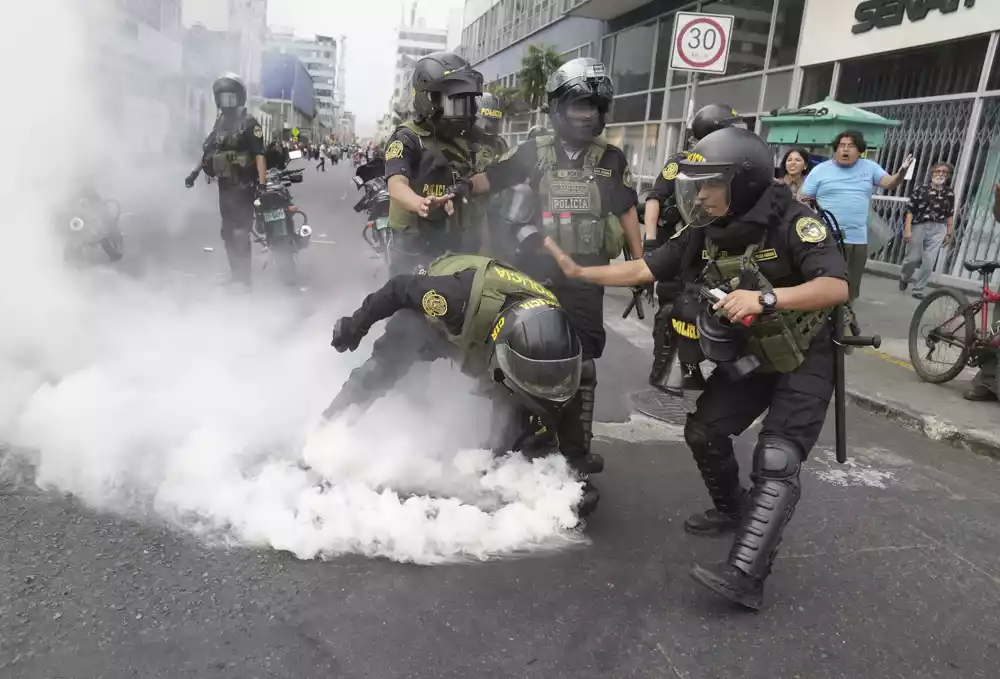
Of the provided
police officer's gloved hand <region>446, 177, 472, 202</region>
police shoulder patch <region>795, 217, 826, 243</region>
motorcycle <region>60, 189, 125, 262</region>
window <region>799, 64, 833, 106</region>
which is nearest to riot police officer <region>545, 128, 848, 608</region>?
police shoulder patch <region>795, 217, 826, 243</region>

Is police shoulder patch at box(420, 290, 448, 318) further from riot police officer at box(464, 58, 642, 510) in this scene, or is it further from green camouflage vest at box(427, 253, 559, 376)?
riot police officer at box(464, 58, 642, 510)

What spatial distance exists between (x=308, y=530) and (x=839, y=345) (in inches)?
79.3

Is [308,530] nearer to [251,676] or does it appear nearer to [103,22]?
[251,676]

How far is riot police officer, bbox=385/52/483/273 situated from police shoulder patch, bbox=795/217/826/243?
63.5 inches

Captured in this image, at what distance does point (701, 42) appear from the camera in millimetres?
7633

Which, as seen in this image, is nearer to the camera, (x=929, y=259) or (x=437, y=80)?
(x=437, y=80)

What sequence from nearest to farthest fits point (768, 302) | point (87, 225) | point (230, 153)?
point (768, 302), point (230, 153), point (87, 225)

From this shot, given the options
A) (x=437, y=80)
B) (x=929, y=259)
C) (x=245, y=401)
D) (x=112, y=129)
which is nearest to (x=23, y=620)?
(x=245, y=401)

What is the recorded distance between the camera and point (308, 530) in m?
2.67

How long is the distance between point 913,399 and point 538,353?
12.4 ft

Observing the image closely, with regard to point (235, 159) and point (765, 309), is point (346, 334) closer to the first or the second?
point (765, 309)

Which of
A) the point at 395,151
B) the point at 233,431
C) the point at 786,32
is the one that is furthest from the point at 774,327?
the point at 786,32

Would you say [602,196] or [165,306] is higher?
[602,196]

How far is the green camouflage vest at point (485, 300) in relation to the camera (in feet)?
8.89
